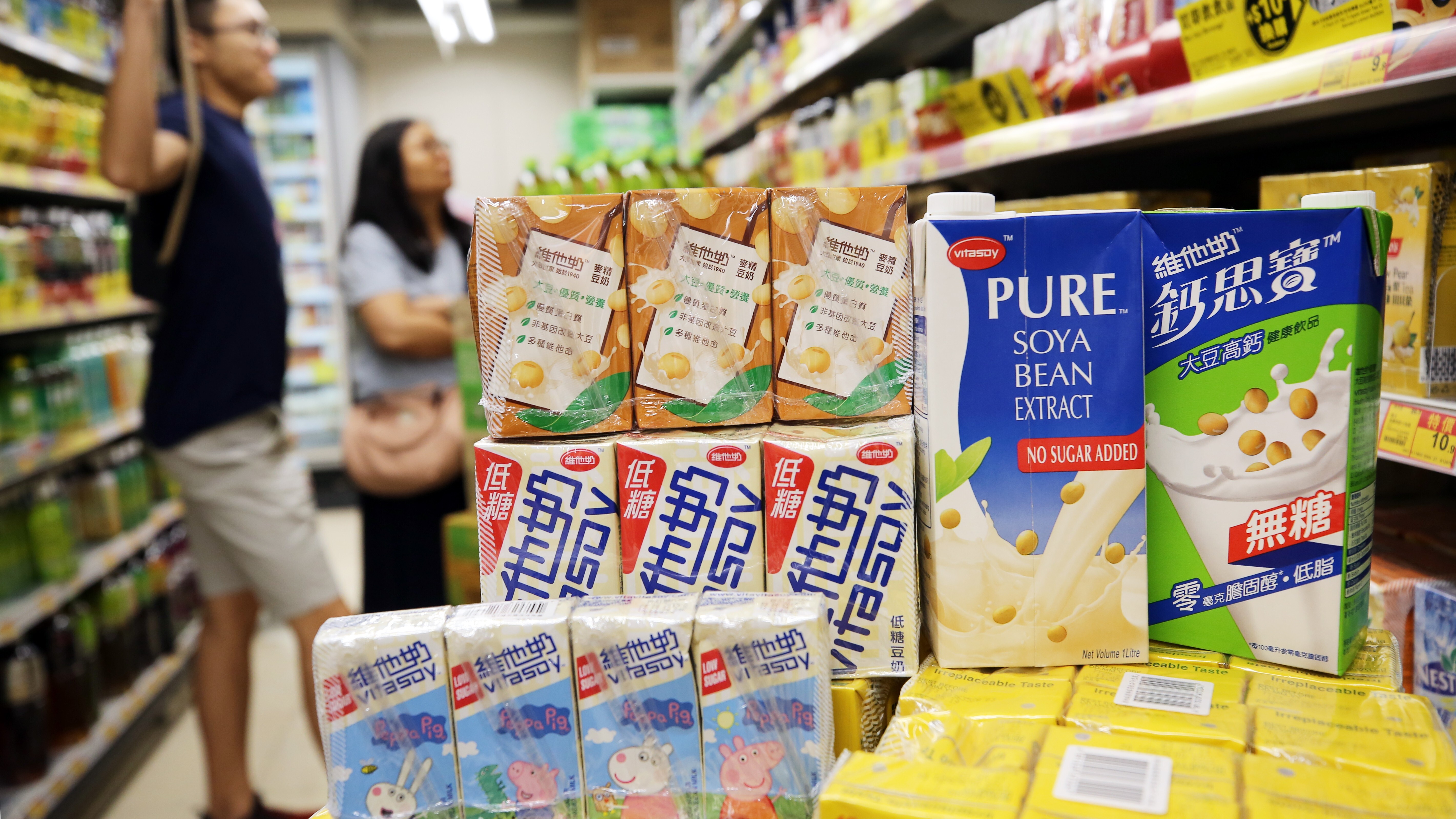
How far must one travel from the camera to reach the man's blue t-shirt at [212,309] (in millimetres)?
2146

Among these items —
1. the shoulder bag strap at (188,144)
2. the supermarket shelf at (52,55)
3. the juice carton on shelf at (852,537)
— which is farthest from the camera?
the supermarket shelf at (52,55)

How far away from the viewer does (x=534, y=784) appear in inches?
32.6

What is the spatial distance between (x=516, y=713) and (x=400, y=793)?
128 mm

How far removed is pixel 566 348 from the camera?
0.96 m

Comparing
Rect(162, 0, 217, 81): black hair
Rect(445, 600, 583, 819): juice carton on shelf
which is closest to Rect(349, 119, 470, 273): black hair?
Rect(162, 0, 217, 81): black hair

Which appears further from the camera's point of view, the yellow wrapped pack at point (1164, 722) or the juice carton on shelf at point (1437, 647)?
the juice carton on shelf at point (1437, 647)

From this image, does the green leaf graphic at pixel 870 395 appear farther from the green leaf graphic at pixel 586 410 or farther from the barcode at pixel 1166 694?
the barcode at pixel 1166 694

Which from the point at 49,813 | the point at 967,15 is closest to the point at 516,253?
the point at 967,15

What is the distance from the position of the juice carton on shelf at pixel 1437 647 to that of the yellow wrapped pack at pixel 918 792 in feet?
1.88

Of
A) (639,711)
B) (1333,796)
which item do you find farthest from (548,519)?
(1333,796)

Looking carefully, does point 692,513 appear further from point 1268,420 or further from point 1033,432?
point 1268,420

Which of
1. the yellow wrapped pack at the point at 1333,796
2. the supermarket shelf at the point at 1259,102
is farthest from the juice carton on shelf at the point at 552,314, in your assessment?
the supermarket shelf at the point at 1259,102

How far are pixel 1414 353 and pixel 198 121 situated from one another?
7.57 feet

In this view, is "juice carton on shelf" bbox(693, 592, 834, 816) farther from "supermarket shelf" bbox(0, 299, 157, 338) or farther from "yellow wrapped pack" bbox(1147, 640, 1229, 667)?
"supermarket shelf" bbox(0, 299, 157, 338)
